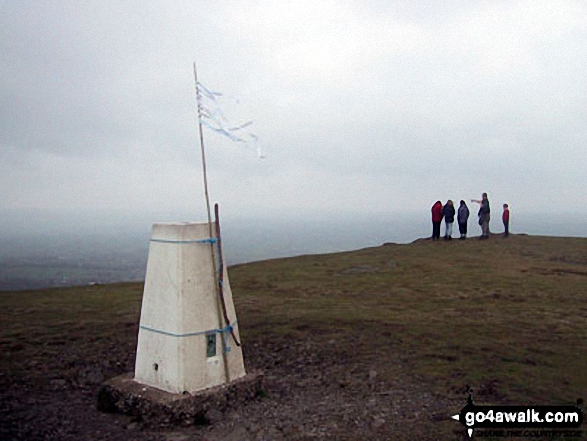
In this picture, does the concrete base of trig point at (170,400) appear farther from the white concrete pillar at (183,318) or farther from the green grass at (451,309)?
the green grass at (451,309)

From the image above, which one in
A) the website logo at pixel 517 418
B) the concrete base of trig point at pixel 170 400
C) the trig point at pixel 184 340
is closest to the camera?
the website logo at pixel 517 418

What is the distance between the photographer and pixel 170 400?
7969 millimetres

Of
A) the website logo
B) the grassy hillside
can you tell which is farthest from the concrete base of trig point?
the website logo

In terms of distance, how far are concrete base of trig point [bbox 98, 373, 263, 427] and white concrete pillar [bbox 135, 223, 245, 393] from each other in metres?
0.20

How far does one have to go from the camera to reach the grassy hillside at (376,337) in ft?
27.1

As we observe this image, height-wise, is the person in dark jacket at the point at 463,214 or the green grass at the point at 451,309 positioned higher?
the person in dark jacket at the point at 463,214

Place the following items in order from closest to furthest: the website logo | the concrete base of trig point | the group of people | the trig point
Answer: the website logo
the concrete base of trig point
the trig point
the group of people

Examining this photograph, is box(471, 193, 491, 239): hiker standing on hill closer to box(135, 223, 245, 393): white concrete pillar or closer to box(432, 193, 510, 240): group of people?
box(432, 193, 510, 240): group of people

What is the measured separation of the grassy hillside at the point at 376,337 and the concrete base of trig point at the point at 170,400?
0.40 meters

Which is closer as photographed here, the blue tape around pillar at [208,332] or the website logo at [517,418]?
the website logo at [517,418]

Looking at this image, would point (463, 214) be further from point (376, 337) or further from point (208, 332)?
point (208, 332)

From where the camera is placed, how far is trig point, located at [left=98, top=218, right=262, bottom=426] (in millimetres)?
8219

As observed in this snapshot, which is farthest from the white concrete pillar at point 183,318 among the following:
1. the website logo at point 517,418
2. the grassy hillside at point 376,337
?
the website logo at point 517,418

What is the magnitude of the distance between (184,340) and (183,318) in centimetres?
32
